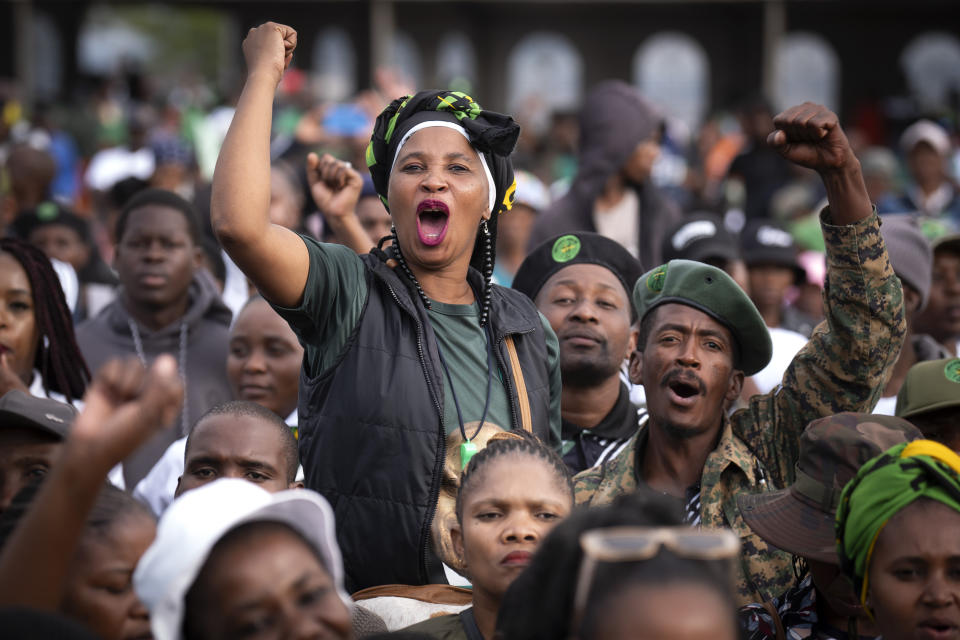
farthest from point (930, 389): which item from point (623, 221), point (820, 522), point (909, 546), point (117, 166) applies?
point (117, 166)

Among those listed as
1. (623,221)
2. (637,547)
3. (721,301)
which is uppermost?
(623,221)

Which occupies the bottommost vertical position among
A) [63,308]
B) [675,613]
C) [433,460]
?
[675,613]

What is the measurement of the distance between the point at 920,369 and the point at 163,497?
2.57 meters

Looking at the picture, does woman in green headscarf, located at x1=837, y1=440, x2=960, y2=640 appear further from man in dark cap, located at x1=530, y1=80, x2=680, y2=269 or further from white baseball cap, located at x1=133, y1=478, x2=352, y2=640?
man in dark cap, located at x1=530, y1=80, x2=680, y2=269

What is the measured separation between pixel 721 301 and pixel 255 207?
1.51m

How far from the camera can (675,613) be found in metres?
2.07

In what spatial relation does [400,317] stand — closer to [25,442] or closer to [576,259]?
[25,442]

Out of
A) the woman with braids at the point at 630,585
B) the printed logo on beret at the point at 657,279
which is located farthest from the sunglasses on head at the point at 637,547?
the printed logo on beret at the point at 657,279

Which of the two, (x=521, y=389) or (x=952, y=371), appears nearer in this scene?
(x=521, y=389)

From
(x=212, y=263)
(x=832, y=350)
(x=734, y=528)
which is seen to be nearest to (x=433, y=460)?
(x=734, y=528)

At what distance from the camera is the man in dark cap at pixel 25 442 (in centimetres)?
339

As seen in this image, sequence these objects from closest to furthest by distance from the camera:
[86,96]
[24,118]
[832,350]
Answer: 1. [832,350]
2. [24,118]
3. [86,96]

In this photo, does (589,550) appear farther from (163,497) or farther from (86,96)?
(86,96)

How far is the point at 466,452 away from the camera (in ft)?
11.1
